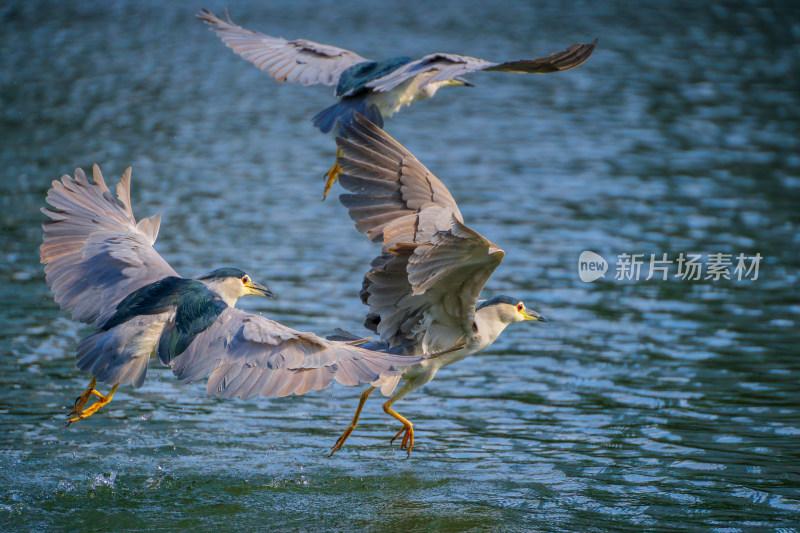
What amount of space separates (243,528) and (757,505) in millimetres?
3031

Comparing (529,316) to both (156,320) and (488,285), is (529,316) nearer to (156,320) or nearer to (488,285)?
(156,320)

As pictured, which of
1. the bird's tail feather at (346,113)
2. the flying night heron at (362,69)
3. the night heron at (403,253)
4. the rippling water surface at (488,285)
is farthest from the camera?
the bird's tail feather at (346,113)

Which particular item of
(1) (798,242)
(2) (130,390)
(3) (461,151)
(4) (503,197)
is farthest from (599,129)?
(2) (130,390)

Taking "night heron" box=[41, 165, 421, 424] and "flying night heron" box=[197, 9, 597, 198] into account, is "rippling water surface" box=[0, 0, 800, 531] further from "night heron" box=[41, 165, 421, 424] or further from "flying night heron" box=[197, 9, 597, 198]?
"flying night heron" box=[197, 9, 597, 198]

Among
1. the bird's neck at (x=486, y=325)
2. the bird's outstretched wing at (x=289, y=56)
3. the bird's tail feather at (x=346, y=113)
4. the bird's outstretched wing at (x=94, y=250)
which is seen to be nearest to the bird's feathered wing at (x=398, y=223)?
the bird's neck at (x=486, y=325)

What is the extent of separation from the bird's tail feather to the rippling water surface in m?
2.17

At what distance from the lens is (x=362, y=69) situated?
8586 millimetres

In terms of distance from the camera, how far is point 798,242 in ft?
40.2

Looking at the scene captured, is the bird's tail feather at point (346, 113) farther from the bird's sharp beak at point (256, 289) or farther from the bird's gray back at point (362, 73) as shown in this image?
the bird's sharp beak at point (256, 289)

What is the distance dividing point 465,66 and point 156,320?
2679 mm

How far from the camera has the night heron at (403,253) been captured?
649cm

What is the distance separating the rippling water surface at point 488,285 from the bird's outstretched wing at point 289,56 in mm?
2231

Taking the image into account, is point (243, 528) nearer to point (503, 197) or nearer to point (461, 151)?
point (503, 197)

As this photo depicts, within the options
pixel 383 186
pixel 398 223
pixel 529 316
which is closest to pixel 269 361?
pixel 398 223
